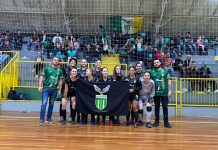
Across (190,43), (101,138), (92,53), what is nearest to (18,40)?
(92,53)

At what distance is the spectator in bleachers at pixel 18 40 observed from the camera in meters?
17.7

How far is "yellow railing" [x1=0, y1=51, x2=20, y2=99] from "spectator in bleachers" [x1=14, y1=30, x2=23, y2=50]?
4.04 m

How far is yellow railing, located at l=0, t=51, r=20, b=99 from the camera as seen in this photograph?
1228cm

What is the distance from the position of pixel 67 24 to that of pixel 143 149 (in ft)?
50.2

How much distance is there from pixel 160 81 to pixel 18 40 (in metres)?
11.9

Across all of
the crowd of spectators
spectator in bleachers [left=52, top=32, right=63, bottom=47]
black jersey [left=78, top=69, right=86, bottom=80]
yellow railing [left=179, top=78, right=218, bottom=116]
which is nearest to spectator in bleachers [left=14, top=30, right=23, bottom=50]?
the crowd of spectators

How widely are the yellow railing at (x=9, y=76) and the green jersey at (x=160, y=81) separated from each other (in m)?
6.24

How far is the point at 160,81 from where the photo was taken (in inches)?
316

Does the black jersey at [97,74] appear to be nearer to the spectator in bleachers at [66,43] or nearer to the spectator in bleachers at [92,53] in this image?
the spectator in bleachers at [92,53]

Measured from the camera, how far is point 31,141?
18.1 feet

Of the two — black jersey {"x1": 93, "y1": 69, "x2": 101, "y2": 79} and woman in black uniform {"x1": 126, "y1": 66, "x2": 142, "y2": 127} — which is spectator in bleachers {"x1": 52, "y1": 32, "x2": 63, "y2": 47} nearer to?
black jersey {"x1": 93, "y1": 69, "x2": 101, "y2": 79}

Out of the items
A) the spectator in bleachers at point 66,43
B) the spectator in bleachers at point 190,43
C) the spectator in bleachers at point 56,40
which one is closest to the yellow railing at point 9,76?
the spectator in bleachers at point 66,43

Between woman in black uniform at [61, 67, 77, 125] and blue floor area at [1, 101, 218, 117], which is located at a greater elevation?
woman in black uniform at [61, 67, 77, 125]

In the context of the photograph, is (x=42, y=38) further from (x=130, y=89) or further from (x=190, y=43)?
(x=130, y=89)
